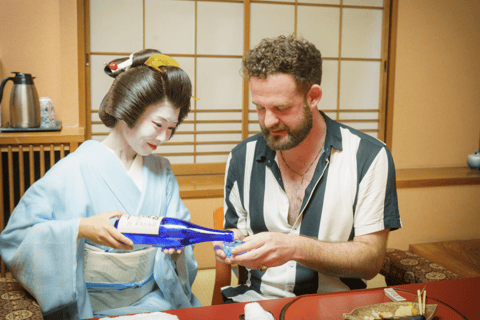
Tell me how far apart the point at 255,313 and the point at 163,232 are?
38 centimetres

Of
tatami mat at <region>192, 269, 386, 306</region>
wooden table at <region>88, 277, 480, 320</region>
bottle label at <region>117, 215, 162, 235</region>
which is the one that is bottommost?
tatami mat at <region>192, 269, 386, 306</region>

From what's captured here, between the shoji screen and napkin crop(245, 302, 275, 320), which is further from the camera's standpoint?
the shoji screen

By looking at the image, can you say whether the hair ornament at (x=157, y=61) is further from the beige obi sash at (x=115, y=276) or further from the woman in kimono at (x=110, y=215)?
the beige obi sash at (x=115, y=276)

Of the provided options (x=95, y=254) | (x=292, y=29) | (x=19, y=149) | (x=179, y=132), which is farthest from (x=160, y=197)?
(x=292, y=29)

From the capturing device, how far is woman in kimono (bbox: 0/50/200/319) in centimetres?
122

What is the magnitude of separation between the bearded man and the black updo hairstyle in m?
0.27

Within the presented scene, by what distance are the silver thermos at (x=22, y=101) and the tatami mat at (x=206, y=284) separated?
59.7 inches

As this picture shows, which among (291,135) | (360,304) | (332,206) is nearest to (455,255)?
(332,206)

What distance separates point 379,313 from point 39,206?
3.32 feet

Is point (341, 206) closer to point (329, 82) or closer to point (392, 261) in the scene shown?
point (392, 261)

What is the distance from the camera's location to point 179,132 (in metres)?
3.46

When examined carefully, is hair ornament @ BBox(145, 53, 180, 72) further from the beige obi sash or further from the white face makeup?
the beige obi sash

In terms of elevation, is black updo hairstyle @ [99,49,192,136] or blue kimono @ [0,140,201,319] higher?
black updo hairstyle @ [99,49,192,136]

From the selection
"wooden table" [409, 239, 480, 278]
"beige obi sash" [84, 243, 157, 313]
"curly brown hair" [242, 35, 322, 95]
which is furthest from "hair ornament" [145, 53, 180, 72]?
"wooden table" [409, 239, 480, 278]
